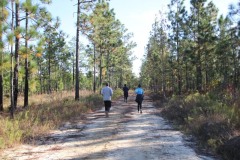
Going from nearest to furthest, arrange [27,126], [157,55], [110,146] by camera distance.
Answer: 1. [110,146]
2. [27,126]
3. [157,55]

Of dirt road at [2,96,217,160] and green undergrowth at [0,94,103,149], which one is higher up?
green undergrowth at [0,94,103,149]

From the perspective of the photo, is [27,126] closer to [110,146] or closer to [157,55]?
[110,146]

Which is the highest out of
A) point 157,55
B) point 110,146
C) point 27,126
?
point 157,55

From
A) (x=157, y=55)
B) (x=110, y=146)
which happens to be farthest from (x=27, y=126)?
(x=157, y=55)

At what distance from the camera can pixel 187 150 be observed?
8.74 meters

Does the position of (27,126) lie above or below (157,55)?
below

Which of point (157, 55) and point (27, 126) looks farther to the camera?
point (157, 55)

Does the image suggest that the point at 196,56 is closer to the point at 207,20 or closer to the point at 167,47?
the point at 207,20

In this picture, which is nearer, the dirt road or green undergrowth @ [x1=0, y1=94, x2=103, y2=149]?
the dirt road

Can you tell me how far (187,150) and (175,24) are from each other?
87.8 ft

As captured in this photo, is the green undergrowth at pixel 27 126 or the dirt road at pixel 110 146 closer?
the dirt road at pixel 110 146

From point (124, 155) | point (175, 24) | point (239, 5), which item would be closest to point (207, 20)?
point (175, 24)

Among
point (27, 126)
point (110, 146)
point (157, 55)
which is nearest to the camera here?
point (110, 146)

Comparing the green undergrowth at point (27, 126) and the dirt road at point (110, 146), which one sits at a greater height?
A: the green undergrowth at point (27, 126)
